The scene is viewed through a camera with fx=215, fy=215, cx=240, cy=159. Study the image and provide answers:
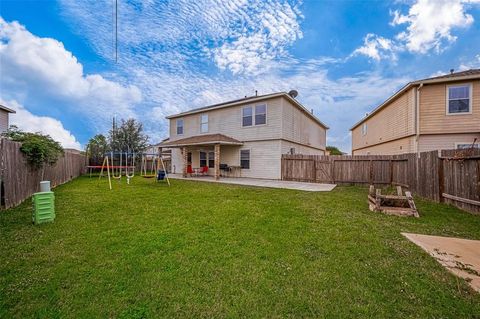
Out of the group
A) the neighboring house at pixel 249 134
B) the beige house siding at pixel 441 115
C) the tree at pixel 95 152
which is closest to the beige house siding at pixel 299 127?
the neighboring house at pixel 249 134

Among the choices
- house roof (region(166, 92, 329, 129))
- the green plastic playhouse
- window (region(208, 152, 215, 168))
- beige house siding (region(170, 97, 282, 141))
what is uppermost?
house roof (region(166, 92, 329, 129))

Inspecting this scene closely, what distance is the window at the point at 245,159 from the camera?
53.1ft

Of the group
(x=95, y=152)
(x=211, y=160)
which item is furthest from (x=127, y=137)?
(x=211, y=160)

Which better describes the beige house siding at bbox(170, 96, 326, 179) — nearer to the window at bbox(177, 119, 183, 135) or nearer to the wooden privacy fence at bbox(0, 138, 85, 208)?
the window at bbox(177, 119, 183, 135)

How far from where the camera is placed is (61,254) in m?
3.24

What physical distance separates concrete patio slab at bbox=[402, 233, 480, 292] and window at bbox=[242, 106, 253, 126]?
1281 centimetres

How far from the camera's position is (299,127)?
17531 mm

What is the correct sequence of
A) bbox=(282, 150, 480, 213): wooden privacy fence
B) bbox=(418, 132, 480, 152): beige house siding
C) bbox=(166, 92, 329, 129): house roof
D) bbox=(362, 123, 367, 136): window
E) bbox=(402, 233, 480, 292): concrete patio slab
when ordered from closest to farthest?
1. bbox=(402, 233, 480, 292): concrete patio slab
2. bbox=(282, 150, 480, 213): wooden privacy fence
3. bbox=(418, 132, 480, 152): beige house siding
4. bbox=(166, 92, 329, 129): house roof
5. bbox=(362, 123, 367, 136): window

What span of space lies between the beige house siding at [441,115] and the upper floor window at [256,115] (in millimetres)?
8963

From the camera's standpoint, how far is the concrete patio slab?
2754 mm

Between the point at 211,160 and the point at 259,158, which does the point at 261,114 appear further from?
the point at 211,160

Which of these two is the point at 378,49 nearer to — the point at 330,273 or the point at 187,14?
the point at 187,14

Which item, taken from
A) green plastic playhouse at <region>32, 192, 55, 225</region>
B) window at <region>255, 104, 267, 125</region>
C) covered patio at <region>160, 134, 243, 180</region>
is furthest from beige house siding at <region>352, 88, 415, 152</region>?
green plastic playhouse at <region>32, 192, 55, 225</region>

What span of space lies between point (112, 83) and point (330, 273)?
1809 centimetres
